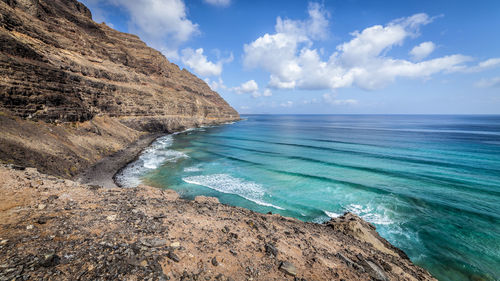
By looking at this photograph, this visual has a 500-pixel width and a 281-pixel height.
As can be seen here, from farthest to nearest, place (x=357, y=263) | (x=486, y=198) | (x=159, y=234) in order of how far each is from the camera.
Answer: (x=486, y=198) < (x=357, y=263) < (x=159, y=234)

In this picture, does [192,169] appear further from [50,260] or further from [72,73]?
[72,73]

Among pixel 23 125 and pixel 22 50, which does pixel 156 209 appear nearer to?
pixel 23 125

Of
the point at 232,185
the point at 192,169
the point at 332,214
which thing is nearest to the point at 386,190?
the point at 332,214

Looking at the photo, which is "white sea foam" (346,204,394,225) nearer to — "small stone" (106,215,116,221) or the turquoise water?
the turquoise water

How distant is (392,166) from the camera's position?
2364 cm

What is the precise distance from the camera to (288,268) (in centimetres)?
534

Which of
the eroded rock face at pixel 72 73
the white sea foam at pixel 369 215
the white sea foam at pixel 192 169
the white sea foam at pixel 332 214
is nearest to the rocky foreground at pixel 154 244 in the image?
the white sea foam at pixel 332 214

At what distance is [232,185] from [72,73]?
3645cm

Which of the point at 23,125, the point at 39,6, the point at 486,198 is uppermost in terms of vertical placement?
the point at 39,6

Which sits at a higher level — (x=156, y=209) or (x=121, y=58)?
(x=121, y=58)

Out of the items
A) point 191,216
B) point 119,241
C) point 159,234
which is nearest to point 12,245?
point 119,241

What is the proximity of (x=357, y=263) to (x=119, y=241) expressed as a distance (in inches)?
308

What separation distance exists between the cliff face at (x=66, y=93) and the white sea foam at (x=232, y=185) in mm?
11721

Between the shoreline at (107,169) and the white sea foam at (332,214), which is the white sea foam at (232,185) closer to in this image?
the white sea foam at (332,214)
